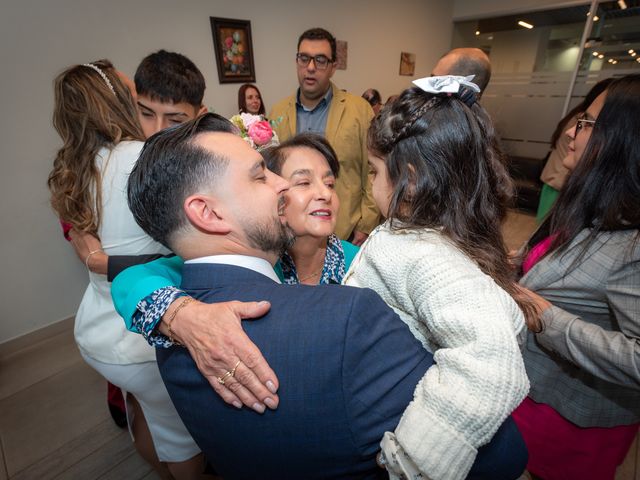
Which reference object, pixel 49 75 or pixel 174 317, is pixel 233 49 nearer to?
pixel 49 75

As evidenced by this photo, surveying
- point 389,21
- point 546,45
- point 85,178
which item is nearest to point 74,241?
point 85,178

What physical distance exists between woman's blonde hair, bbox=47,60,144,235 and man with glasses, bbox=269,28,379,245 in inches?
55.5

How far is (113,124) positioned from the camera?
1327 mm

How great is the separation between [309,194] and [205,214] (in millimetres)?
574

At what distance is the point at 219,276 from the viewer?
0.77 meters

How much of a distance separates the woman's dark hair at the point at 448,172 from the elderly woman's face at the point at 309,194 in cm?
43

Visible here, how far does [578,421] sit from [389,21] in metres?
5.90

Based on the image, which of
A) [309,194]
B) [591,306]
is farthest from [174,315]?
[591,306]

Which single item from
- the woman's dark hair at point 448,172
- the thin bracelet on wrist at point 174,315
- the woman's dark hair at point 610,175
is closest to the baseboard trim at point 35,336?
the thin bracelet on wrist at point 174,315

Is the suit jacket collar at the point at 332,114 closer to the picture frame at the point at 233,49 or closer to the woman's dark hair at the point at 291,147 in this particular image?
the woman's dark hair at the point at 291,147

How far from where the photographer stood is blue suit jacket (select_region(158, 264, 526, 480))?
1.94 ft

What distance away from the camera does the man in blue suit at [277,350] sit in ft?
1.95

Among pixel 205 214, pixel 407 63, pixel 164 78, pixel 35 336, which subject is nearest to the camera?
pixel 205 214

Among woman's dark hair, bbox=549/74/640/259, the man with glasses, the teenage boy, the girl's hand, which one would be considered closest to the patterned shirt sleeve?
the girl's hand
